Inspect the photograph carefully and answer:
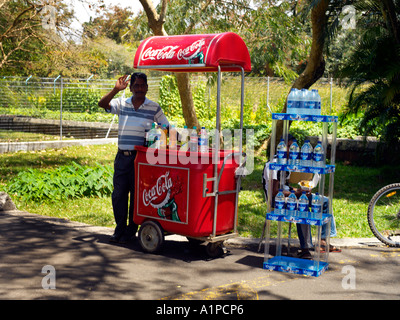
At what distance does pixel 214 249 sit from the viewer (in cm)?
683

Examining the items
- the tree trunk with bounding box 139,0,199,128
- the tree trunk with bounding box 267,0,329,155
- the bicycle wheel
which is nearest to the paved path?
the bicycle wheel

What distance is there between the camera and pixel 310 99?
6211mm

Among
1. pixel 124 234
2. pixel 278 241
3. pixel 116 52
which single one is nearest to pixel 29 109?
pixel 124 234

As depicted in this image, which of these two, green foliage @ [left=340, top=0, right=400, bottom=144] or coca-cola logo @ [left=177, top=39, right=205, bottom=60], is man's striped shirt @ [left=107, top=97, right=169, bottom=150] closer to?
coca-cola logo @ [left=177, top=39, right=205, bottom=60]

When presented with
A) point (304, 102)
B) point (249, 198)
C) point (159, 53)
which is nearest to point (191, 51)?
point (159, 53)

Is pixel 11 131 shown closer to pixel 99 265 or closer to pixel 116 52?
pixel 99 265

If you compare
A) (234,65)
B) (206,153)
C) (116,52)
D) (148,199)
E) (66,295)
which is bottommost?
(66,295)

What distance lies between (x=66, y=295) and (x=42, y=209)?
431 centimetres

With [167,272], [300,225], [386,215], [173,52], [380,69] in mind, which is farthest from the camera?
[380,69]

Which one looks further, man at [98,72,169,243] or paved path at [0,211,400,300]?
man at [98,72,169,243]

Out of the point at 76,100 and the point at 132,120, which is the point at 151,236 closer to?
the point at 132,120

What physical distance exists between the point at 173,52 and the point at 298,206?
7.89ft

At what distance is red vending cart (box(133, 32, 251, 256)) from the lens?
21.2ft

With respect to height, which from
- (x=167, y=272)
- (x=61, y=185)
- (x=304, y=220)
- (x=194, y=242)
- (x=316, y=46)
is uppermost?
(x=316, y=46)
